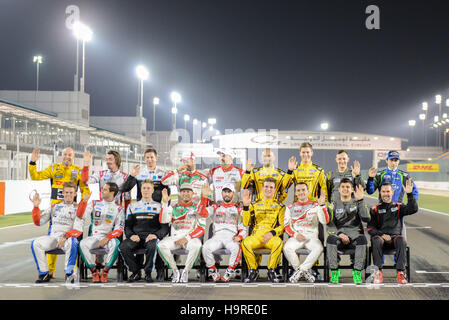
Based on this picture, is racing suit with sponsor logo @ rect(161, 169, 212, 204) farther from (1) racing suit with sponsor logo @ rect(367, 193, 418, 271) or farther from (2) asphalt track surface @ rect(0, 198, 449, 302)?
(1) racing suit with sponsor logo @ rect(367, 193, 418, 271)

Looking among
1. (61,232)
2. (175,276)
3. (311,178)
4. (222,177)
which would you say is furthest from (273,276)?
(61,232)

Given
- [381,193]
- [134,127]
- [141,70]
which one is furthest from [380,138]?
[381,193]

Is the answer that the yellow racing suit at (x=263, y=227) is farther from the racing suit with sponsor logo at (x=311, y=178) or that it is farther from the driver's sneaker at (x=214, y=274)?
the racing suit with sponsor logo at (x=311, y=178)

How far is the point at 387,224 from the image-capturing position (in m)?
6.98

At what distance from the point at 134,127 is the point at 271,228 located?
56349 mm

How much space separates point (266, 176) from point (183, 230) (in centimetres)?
171

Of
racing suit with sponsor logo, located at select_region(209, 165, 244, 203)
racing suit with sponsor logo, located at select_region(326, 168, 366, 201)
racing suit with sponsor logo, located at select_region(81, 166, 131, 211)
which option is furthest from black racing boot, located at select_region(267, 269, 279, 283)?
racing suit with sponsor logo, located at select_region(81, 166, 131, 211)

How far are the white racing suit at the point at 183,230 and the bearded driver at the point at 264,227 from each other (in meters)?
0.67

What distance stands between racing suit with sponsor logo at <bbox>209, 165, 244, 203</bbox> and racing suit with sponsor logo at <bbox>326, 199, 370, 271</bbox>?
73.7 inches

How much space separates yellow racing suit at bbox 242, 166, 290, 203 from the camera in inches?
311

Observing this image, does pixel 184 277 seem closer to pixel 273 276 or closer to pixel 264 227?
pixel 273 276

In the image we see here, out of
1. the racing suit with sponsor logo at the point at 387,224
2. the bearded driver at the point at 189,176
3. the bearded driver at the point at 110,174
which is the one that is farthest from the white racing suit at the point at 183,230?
the racing suit with sponsor logo at the point at 387,224
